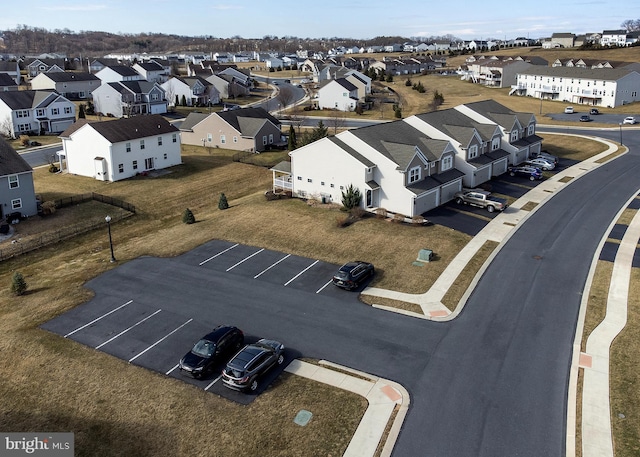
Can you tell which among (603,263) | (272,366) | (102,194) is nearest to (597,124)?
(603,263)

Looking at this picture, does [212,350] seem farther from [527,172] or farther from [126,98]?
[126,98]

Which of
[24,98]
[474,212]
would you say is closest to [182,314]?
[474,212]

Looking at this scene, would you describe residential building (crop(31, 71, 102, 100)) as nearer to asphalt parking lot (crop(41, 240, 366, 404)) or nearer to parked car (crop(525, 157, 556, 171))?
asphalt parking lot (crop(41, 240, 366, 404))

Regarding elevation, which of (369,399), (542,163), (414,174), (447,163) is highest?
(447,163)

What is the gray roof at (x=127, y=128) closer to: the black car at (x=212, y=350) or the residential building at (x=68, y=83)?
the black car at (x=212, y=350)

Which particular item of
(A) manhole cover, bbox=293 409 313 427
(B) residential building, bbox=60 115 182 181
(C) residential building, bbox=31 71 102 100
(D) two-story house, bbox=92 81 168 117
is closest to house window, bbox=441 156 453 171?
(A) manhole cover, bbox=293 409 313 427

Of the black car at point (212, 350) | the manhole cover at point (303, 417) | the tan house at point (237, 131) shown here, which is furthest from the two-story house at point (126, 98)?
the manhole cover at point (303, 417)
